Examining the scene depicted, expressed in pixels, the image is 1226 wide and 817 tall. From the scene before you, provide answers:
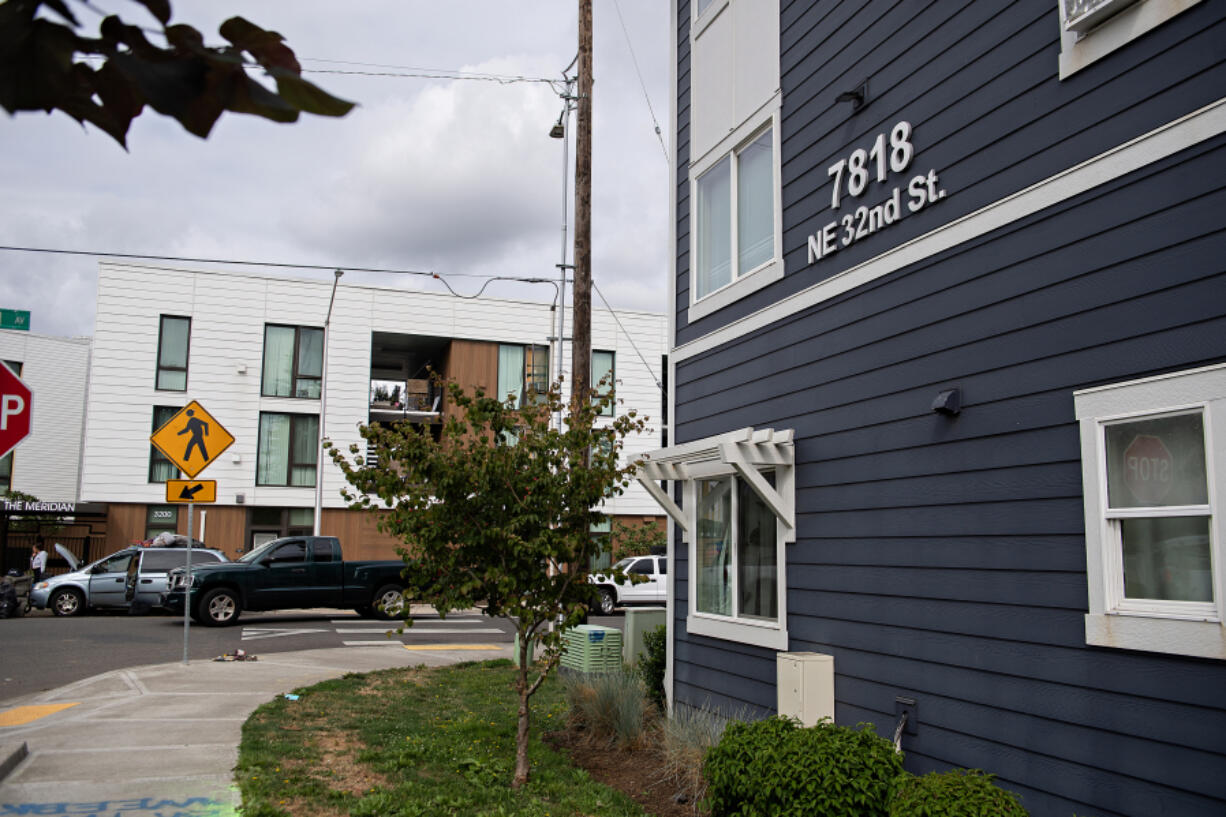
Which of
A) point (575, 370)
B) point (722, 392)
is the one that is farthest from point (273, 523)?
point (722, 392)

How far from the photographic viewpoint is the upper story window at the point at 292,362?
3284 cm

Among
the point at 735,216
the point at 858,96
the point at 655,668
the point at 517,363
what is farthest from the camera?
the point at 517,363

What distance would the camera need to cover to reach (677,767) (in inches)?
297

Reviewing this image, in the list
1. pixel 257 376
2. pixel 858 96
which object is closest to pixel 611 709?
pixel 858 96

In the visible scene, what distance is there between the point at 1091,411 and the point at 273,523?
3083 centimetres

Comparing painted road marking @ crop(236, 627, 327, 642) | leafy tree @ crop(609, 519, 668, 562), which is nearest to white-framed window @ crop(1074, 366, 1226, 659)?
painted road marking @ crop(236, 627, 327, 642)

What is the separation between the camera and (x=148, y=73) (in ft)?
6.50

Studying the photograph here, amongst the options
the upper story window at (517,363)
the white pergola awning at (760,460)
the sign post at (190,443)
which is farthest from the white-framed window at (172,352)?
the white pergola awning at (760,460)

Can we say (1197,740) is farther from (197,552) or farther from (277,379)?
(277,379)

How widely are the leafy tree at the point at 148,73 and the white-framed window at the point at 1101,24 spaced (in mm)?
4469

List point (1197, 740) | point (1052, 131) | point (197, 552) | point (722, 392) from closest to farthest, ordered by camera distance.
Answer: point (1197, 740), point (1052, 131), point (722, 392), point (197, 552)

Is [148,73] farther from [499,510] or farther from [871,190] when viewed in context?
[871,190]

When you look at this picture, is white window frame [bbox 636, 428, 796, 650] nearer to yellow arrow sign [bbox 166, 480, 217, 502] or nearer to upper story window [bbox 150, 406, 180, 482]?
yellow arrow sign [bbox 166, 480, 217, 502]

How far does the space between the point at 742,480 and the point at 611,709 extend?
2368mm
